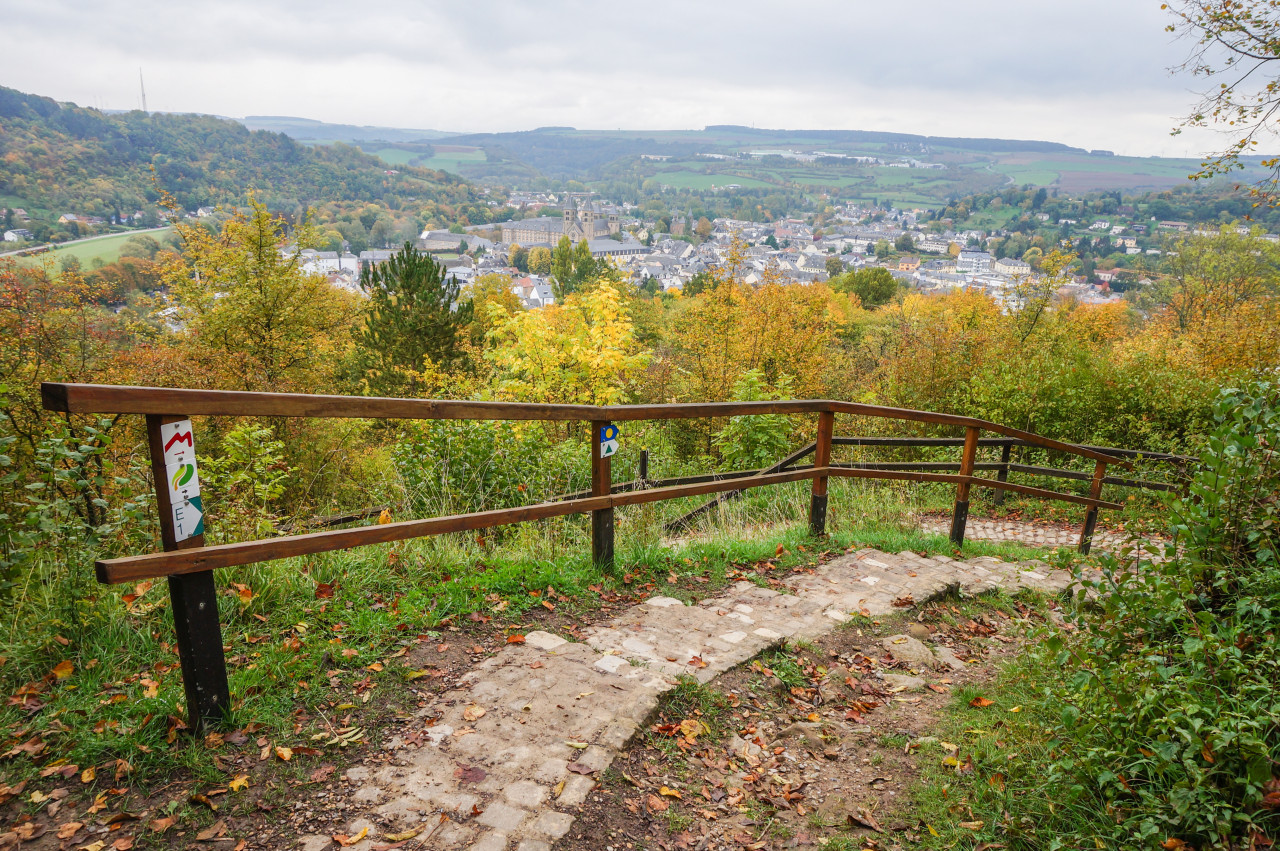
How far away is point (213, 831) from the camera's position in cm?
224

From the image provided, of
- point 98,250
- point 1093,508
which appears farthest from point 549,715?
point 98,250

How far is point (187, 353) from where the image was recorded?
65.2 ft

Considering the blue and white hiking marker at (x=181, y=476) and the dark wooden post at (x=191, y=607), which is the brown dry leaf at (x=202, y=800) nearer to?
the dark wooden post at (x=191, y=607)

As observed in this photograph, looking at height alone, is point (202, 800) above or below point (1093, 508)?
above

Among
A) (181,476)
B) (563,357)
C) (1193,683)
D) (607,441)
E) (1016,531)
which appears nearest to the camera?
(1193,683)

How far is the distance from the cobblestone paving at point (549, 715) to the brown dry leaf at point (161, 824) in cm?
44

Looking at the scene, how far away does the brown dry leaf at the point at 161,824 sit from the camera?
87.0 inches

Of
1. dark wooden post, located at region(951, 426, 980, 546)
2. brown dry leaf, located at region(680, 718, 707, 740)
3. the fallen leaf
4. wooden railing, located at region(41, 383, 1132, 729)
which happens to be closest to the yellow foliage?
dark wooden post, located at region(951, 426, 980, 546)

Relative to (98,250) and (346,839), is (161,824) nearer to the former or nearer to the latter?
(346,839)

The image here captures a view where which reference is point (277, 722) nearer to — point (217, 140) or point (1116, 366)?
point (1116, 366)

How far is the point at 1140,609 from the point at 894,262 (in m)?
146

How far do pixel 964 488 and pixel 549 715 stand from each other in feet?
15.6

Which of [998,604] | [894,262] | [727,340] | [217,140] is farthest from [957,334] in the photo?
[894,262]

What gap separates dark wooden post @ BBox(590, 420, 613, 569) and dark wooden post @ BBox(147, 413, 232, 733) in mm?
2108
